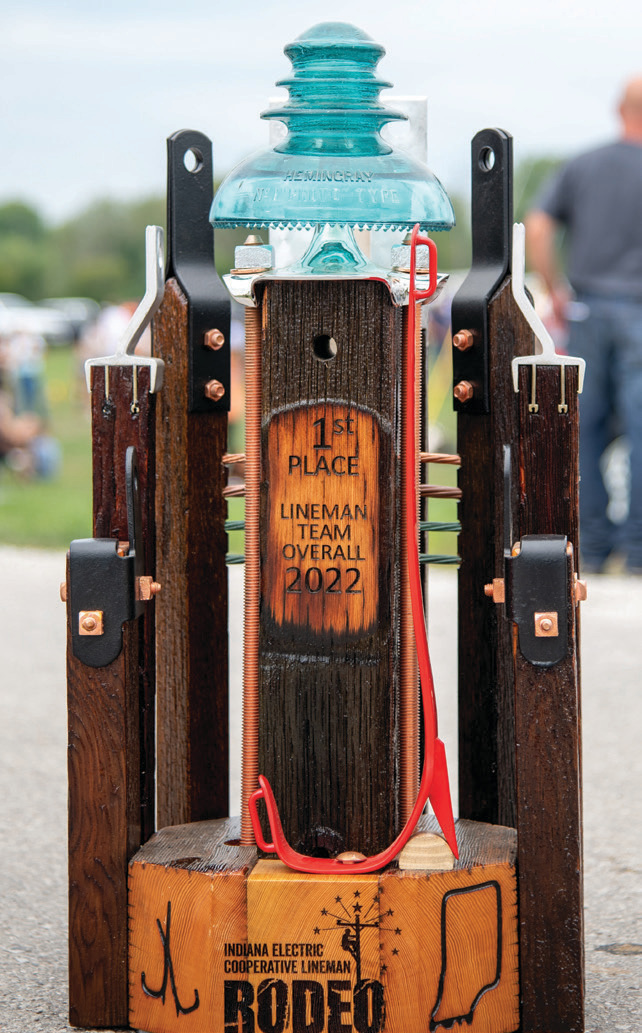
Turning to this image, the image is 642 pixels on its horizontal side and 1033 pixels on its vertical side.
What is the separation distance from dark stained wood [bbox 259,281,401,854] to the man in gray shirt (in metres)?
5.24

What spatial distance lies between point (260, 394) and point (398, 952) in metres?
0.88

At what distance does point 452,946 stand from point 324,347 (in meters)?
0.94

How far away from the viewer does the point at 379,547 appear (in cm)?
239

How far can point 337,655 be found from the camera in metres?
2.42

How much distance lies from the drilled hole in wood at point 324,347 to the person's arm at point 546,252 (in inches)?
210

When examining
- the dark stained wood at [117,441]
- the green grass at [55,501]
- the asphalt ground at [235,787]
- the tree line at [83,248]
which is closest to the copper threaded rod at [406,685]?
the dark stained wood at [117,441]

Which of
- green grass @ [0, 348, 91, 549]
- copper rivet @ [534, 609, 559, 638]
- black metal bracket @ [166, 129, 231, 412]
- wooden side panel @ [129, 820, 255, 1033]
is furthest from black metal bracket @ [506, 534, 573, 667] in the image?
green grass @ [0, 348, 91, 549]

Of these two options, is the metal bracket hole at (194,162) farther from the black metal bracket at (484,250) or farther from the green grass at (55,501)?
the green grass at (55,501)

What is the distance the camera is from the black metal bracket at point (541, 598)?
2.35 m

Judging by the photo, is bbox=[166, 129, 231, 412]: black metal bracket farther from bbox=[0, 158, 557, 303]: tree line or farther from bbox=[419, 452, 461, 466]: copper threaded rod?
bbox=[0, 158, 557, 303]: tree line

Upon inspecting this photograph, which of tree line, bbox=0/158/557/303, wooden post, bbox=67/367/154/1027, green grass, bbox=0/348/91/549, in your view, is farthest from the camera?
tree line, bbox=0/158/557/303

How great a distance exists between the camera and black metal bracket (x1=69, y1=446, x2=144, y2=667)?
2.44 meters

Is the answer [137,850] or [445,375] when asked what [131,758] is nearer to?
[137,850]

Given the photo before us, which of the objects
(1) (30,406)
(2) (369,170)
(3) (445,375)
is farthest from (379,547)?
(3) (445,375)
